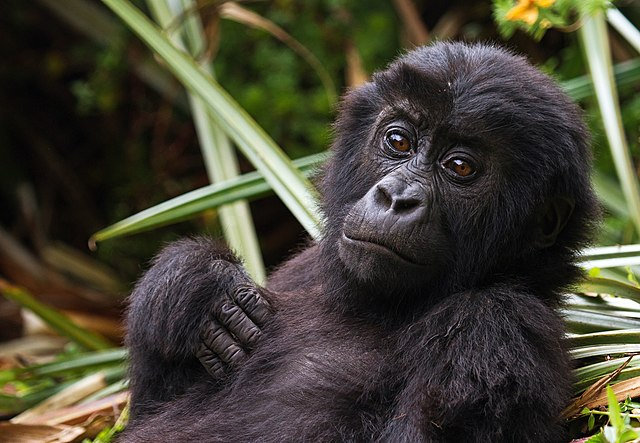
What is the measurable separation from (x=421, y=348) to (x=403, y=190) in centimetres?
49

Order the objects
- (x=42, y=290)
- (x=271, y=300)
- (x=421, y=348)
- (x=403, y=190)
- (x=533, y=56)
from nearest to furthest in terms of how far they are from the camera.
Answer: (x=421, y=348) → (x=403, y=190) → (x=271, y=300) → (x=42, y=290) → (x=533, y=56)

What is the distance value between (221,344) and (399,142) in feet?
2.98

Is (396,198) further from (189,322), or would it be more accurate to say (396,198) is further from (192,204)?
(192,204)

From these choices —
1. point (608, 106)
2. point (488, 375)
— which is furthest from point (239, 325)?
point (608, 106)

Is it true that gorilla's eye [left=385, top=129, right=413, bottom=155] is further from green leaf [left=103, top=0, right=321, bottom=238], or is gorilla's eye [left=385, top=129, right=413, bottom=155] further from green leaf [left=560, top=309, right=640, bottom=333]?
green leaf [left=560, top=309, right=640, bottom=333]

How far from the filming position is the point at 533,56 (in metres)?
6.48

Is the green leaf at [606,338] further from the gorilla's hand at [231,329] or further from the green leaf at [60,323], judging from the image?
the green leaf at [60,323]

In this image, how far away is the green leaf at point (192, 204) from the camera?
380cm

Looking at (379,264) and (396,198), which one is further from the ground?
(396,198)

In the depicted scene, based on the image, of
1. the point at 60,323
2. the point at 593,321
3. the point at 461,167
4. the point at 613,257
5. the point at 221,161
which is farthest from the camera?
the point at 60,323

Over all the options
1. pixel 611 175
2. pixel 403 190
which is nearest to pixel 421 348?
pixel 403 190

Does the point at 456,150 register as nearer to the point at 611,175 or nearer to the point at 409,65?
the point at 409,65

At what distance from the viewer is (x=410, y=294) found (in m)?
2.85

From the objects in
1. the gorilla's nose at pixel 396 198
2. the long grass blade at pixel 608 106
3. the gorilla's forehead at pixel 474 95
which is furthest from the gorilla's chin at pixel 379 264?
the long grass blade at pixel 608 106
